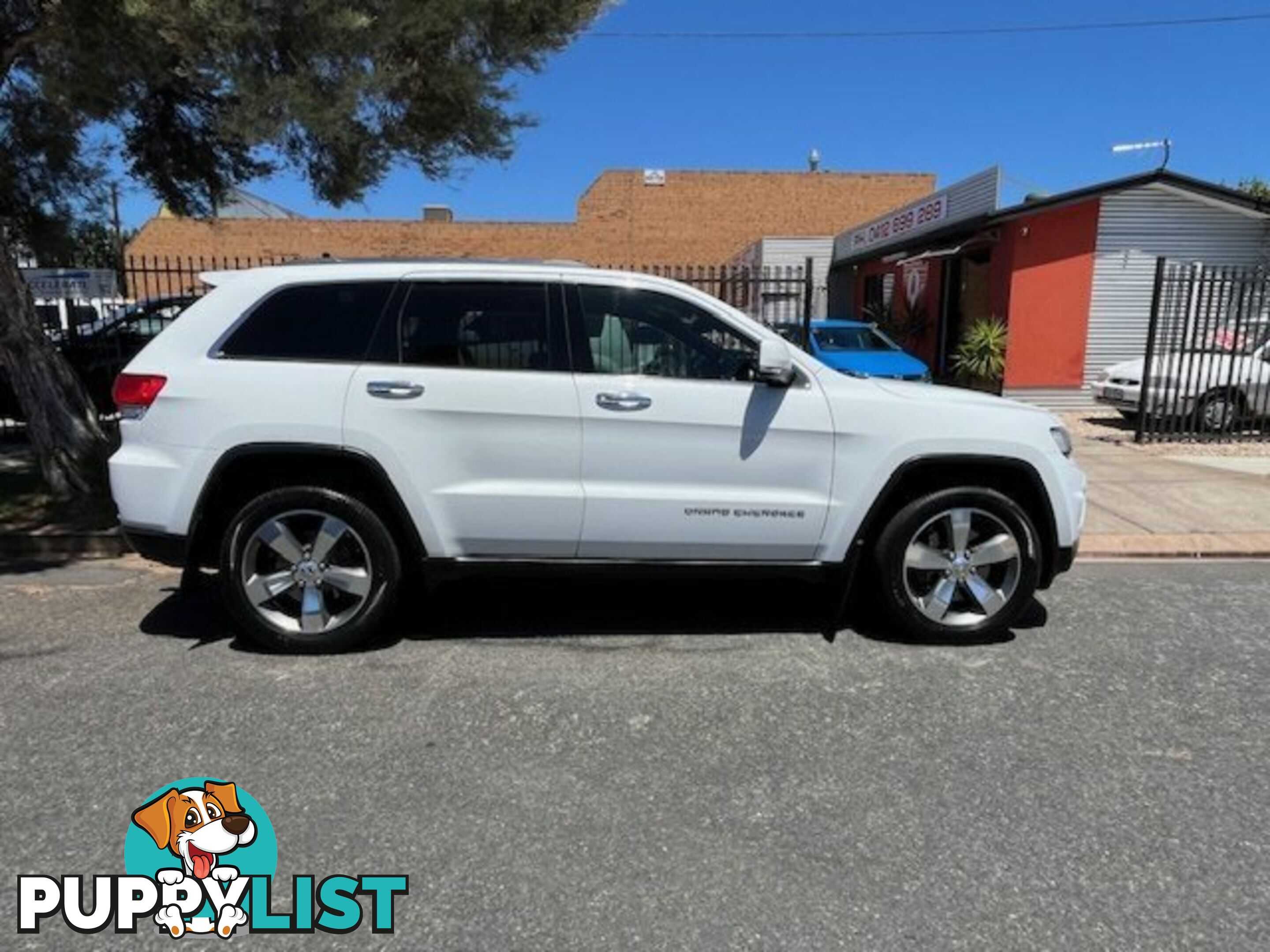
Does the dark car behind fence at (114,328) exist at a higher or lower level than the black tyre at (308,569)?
higher

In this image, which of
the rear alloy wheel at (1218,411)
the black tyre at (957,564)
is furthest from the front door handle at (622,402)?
the rear alloy wheel at (1218,411)

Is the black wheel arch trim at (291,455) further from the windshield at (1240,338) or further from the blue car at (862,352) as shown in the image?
the windshield at (1240,338)

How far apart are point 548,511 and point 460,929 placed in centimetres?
218

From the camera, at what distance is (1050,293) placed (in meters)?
15.8

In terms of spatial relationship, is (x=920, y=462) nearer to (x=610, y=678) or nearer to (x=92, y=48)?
(x=610, y=678)

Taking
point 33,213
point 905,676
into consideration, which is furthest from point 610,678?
point 33,213

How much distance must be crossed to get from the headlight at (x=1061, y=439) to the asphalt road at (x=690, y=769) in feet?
3.30

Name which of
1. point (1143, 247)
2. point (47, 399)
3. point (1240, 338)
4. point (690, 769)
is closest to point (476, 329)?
point (690, 769)

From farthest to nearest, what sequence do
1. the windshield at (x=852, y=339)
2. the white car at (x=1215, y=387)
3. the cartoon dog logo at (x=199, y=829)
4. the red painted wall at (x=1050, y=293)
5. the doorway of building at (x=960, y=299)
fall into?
1. the doorway of building at (x=960, y=299)
2. the red painted wall at (x=1050, y=293)
3. the windshield at (x=852, y=339)
4. the white car at (x=1215, y=387)
5. the cartoon dog logo at (x=199, y=829)

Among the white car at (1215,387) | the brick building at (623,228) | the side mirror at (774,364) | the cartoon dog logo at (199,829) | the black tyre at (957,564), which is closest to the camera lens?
the cartoon dog logo at (199,829)

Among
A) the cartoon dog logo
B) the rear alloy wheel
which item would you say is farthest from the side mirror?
the rear alloy wheel

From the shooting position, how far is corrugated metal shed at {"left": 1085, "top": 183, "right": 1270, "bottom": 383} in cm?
1566

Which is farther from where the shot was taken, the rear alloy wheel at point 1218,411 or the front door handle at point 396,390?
the rear alloy wheel at point 1218,411

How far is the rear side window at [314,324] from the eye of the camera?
179 inches
